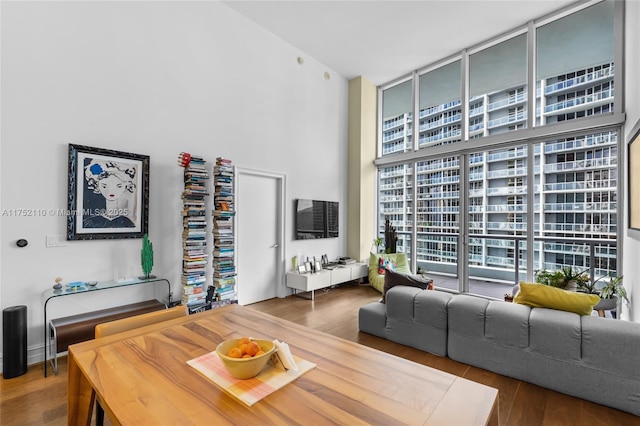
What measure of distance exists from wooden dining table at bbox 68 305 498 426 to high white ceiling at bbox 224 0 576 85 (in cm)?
446

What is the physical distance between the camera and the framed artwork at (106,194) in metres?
2.95

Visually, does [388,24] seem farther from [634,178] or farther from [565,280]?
[565,280]

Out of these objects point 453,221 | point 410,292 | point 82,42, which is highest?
point 82,42

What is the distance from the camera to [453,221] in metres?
5.31

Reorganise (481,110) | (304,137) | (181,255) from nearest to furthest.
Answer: (181,255) < (481,110) < (304,137)

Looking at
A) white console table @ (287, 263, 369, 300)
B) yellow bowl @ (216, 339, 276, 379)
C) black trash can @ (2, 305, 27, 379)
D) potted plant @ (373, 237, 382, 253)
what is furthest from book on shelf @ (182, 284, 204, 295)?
potted plant @ (373, 237, 382, 253)

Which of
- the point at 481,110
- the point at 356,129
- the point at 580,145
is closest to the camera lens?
the point at 580,145

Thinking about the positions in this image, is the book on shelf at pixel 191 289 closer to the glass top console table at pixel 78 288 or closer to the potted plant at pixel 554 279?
the glass top console table at pixel 78 288

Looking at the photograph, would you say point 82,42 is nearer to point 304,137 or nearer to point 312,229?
point 304,137

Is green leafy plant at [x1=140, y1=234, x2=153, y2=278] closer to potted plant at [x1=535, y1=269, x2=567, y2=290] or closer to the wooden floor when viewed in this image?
the wooden floor

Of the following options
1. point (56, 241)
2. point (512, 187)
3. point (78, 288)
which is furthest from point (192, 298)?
point (512, 187)

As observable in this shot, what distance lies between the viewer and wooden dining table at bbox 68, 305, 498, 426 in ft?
2.87

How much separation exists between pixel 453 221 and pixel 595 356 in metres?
3.36

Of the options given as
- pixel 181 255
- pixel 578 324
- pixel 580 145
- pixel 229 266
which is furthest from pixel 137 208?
pixel 580 145
